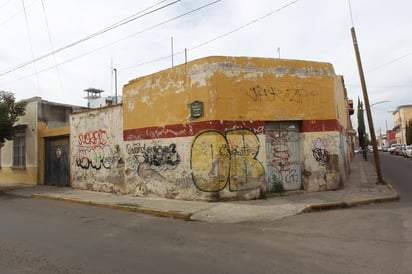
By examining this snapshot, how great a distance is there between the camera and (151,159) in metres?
12.3

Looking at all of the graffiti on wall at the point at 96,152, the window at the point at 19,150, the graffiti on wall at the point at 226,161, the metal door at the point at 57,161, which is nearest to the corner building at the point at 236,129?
the graffiti on wall at the point at 226,161

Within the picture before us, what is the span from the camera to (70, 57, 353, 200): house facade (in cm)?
1079

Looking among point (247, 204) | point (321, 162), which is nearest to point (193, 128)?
point (247, 204)

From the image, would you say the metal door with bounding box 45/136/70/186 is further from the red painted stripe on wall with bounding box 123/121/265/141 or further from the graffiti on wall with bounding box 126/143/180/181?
the red painted stripe on wall with bounding box 123/121/265/141

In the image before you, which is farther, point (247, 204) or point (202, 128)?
point (202, 128)

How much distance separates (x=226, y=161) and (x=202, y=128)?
4.48 ft

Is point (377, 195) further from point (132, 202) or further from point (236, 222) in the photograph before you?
point (132, 202)

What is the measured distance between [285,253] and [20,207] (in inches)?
389

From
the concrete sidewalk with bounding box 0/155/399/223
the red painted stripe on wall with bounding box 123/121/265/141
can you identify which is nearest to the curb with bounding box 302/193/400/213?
the concrete sidewalk with bounding box 0/155/399/223

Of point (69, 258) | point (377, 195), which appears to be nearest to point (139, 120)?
point (69, 258)

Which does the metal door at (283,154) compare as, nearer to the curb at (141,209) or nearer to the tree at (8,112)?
the curb at (141,209)

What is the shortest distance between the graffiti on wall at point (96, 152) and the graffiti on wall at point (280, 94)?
20.5 feet

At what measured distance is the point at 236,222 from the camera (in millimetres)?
8242

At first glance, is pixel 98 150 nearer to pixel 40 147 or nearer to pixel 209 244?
pixel 40 147
